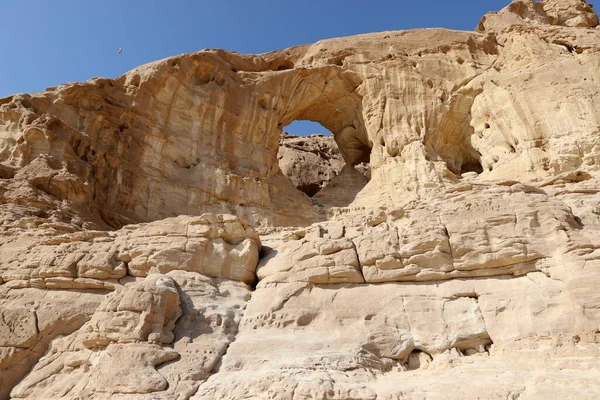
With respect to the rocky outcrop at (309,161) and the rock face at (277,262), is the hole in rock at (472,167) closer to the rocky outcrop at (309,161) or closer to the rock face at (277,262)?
the rock face at (277,262)

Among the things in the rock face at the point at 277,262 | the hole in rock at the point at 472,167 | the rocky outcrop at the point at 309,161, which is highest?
the rocky outcrop at the point at 309,161

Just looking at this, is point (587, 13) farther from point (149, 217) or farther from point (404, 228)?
point (149, 217)

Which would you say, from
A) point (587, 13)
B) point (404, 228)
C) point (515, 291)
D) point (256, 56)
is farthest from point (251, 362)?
point (587, 13)

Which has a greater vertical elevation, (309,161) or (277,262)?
(309,161)

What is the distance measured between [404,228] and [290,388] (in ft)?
13.7

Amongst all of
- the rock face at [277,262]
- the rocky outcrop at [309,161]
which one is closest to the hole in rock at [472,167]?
the rock face at [277,262]

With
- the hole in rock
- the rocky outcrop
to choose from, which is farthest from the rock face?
the rocky outcrop

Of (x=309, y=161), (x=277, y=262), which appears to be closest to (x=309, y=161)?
(x=309, y=161)

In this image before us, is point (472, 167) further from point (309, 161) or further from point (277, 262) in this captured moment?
point (277, 262)

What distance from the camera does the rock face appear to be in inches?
264

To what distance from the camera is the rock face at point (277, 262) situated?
264 inches

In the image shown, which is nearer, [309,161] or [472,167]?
[472,167]

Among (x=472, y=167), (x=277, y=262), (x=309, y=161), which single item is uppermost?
(x=309, y=161)

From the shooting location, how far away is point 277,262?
30.6 feet
